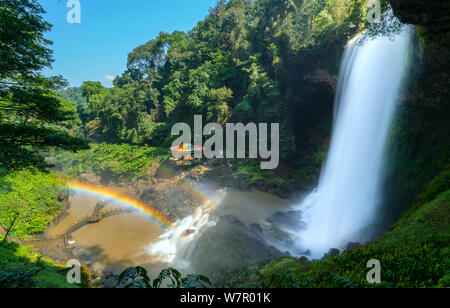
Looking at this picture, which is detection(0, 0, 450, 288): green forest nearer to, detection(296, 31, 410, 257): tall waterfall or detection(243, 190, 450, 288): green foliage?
detection(243, 190, 450, 288): green foliage

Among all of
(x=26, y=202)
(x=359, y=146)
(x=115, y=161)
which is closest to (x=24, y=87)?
(x=26, y=202)

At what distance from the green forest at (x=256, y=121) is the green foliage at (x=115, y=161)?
0.26 m

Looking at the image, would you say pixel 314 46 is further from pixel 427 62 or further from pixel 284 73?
pixel 427 62

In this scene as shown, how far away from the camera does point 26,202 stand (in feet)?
47.3

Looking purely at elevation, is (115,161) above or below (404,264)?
above

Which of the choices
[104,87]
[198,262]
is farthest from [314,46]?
[104,87]

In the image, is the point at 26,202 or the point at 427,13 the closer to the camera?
the point at 427,13

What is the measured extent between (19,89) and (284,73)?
2063 cm

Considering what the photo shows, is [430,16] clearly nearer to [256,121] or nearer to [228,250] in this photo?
[228,250]

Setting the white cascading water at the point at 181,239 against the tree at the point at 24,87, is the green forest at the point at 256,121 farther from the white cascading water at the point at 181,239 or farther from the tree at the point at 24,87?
the white cascading water at the point at 181,239

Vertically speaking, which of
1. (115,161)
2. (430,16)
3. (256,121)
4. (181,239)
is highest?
(256,121)

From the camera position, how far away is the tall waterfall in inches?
448

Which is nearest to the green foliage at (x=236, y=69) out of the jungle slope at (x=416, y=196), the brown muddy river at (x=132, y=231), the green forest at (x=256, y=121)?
the green forest at (x=256, y=121)

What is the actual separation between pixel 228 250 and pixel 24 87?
33.7 feet
